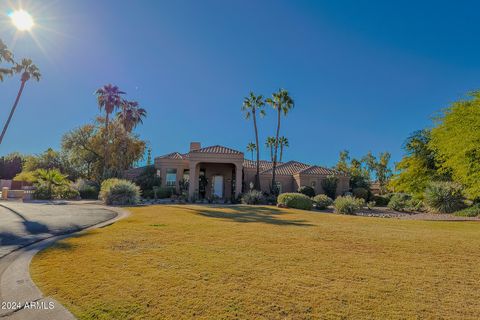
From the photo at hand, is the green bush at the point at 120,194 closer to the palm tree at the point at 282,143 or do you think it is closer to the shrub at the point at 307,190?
the shrub at the point at 307,190

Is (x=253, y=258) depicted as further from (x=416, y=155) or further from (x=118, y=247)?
(x=416, y=155)

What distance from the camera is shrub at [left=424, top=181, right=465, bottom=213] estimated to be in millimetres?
19406

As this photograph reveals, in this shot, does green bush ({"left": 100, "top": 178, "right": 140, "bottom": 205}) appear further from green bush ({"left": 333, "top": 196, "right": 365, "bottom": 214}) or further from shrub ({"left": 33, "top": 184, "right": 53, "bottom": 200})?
green bush ({"left": 333, "top": 196, "right": 365, "bottom": 214})

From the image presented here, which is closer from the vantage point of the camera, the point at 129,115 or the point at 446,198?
the point at 446,198

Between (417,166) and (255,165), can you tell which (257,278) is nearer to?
(417,166)

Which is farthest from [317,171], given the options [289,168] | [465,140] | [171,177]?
[171,177]

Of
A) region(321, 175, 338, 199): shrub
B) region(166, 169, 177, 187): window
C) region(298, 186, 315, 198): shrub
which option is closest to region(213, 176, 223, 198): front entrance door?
region(166, 169, 177, 187): window

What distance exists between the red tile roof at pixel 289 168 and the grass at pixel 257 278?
89.5 ft

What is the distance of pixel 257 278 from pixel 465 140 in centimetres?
1918

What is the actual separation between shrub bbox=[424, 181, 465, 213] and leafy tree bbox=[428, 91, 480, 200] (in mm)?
664

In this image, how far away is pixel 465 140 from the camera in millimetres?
16797

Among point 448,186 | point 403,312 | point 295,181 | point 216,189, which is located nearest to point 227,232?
point 403,312

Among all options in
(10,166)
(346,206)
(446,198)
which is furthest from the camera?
(10,166)

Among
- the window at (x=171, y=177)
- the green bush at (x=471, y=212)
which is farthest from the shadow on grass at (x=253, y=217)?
the window at (x=171, y=177)
